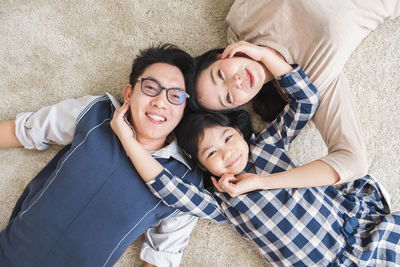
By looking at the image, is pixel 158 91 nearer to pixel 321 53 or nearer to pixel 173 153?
pixel 173 153

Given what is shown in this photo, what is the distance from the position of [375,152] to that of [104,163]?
1.12 meters

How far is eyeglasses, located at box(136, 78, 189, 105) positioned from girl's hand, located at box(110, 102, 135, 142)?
0.11 m

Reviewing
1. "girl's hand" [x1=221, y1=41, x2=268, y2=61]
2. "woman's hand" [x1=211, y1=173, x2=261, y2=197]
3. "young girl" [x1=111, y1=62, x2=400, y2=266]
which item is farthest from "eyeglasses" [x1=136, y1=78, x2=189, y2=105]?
"woman's hand" [x1=211, y1=173, x2=261, y2=197]

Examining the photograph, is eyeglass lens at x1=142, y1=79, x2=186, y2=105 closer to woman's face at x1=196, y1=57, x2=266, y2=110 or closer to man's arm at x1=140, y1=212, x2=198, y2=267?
woman's face at x1=196, y1=57, x2=266, y2=110

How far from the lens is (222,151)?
42.0 inches

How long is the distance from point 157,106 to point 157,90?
6cm

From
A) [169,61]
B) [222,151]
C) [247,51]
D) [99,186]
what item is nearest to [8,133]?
[99,186]

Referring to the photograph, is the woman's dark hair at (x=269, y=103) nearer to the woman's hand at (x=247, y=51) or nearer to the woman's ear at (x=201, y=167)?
the woman's hand at (x=247, y=51)

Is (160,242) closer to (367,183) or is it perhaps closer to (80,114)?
(80,114)

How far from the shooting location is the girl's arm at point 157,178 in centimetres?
104

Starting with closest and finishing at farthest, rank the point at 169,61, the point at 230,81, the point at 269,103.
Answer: the point at 230,81 < the point at 169,61 < the point at 269,103

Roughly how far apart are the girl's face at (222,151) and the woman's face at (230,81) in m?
0.11

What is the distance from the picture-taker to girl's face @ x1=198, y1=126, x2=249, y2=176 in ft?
3.51

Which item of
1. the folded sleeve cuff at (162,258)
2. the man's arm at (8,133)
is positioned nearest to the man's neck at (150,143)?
the folded sleeve cuff at (162,258)
